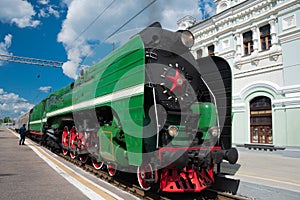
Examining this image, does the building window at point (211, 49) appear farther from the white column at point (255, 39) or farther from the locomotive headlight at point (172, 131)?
the locomotive headlight at point (172, 131)

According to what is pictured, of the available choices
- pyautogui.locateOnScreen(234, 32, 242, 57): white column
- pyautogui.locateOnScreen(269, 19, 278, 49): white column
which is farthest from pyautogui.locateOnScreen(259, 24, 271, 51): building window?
pyautogui.locateOnScreen(234, 32, 242, 57): white column

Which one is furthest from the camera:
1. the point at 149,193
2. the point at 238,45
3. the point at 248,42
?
the point at 238,45

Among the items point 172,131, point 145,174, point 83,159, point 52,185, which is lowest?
point 52,185

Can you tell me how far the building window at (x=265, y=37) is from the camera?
1248 cm

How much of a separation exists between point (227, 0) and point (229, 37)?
231 centimetres

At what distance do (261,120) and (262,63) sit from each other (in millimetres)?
2921

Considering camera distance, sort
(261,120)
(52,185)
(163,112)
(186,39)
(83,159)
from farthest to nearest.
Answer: (261,120), (83,159), (52,185), (186,39), (163,112)

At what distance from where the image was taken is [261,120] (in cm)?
1249

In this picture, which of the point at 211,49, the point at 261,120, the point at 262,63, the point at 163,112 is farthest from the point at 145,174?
the point at 211,49

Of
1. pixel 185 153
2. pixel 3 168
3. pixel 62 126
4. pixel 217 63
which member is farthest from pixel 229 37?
pixel 3 168

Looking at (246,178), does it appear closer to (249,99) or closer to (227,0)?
(249,99)

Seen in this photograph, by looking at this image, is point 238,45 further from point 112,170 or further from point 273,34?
point 112,170

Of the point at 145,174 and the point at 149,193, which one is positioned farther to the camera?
the point at 149,193

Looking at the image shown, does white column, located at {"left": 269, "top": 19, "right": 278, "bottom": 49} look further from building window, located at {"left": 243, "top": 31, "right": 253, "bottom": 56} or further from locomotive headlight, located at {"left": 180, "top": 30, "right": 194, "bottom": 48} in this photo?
locomotive headlight, located at {"left": 180, "top": 30, "right": 194, "bottom": 48}
